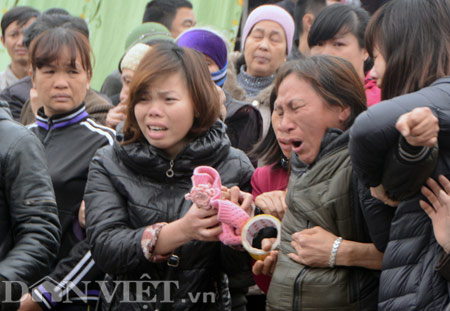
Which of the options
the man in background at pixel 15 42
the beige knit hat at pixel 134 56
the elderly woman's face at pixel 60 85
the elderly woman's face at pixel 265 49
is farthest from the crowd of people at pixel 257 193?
the man in background at pixel 15 42

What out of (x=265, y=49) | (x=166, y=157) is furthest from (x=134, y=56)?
(x=166, y=157)

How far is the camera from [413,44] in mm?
2768

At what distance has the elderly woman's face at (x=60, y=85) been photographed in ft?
14.3

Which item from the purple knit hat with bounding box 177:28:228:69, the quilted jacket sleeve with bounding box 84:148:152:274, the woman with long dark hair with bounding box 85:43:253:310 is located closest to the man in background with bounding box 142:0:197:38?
the purple knit hat with bounding box 177:28:228:69

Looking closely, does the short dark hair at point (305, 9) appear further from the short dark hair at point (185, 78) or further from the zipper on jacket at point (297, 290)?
the zipper on jacket at point (297, 290)

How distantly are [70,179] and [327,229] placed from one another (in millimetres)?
1676

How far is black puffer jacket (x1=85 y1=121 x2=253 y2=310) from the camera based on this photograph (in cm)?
324

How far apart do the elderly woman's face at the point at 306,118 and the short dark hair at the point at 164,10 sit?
13.0ft

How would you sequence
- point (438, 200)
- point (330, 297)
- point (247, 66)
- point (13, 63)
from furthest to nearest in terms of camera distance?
point (13, 63) → point (247, 66) → point (330, 297) → point (438, 200)

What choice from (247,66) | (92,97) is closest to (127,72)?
(92,97)

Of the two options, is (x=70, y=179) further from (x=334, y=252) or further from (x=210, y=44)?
(x=334, y=252)

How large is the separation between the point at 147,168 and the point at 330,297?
3.25ft

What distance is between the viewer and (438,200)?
257 centimetres

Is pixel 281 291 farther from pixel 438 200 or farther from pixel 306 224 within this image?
pixel 438 200
